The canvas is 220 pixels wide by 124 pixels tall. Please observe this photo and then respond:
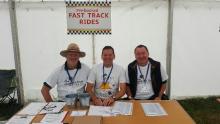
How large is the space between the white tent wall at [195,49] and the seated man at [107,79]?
2.04 m

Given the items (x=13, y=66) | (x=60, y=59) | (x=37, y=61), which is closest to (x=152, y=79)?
(x=60, y=59)

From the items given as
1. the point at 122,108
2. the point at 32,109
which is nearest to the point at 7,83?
the point at 32,109

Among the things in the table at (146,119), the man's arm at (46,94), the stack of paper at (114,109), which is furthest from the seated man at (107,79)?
the table at (146,119)

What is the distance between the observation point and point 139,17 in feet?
16.8

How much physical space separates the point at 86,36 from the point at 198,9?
84.9 inches

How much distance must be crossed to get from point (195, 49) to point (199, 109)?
1148 mm

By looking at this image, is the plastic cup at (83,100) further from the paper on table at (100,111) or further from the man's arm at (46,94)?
the man's arm at (46,94)

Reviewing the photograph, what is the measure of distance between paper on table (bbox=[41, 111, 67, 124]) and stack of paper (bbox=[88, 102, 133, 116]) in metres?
0.26

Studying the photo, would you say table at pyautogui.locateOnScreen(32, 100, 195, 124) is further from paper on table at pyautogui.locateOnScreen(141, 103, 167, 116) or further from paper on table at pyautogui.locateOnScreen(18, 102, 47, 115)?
paper on table at pyautogui.locateOnScreen(18, 102, 47, 115)

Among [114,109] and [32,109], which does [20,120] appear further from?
[114,109]

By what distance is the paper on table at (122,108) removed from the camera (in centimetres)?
264

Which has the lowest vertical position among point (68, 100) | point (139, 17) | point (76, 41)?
point (68, 100)

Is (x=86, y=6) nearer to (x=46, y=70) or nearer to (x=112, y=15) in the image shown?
(x=112, y=15)

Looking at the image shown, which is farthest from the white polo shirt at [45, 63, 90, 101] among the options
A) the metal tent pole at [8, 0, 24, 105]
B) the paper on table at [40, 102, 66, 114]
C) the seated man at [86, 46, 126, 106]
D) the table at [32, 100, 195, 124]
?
the metal tent pole at [8, 0, 24, 105]
